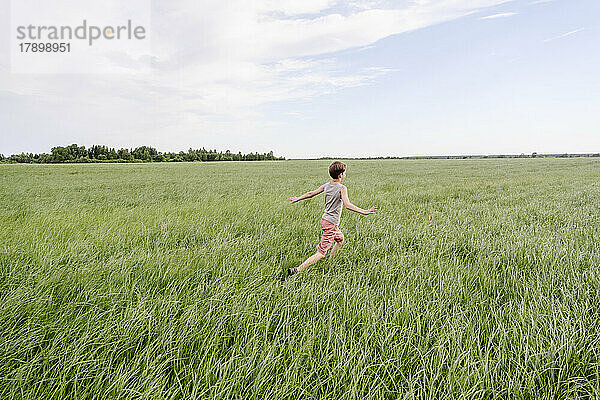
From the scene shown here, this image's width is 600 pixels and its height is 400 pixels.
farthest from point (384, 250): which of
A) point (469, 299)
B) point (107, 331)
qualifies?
point (107, 331)

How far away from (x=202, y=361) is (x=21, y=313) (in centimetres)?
155

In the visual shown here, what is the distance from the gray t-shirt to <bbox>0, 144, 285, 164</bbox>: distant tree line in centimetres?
9050

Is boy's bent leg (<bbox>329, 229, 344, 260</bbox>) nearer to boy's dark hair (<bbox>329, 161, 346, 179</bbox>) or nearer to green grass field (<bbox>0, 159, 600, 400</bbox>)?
green grass field (<bbox>0, 159, 600, 400</bbox>)

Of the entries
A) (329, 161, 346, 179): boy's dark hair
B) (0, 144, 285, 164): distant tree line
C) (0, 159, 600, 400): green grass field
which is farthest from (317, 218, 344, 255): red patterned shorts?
(0, 144, 285, 164): distant tree line

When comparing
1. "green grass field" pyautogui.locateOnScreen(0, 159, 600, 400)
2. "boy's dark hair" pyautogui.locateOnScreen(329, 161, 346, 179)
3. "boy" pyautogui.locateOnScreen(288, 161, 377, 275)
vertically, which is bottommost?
"green grass field" pyautogui.locateOnScreen(0, 159, 600, 400)

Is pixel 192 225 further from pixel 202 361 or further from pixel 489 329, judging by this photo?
pixel 489 329

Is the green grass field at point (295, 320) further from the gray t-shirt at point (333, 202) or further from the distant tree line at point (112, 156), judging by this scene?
the distant tree line at point (112, 156)

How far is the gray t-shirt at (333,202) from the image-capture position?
378 centimetres

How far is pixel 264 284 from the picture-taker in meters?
3.12

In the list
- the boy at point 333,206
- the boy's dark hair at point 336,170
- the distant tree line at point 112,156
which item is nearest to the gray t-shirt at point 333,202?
the boy at point 333,206

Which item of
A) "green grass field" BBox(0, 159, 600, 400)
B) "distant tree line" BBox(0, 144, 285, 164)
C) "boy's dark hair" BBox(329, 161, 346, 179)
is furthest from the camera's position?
"distant tree line" BBox(0, 144, 285, 164)

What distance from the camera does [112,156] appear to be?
89.8 meters

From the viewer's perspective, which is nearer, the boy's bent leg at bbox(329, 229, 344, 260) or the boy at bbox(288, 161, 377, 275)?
the boy at bbox(288, 161, 377, 275)

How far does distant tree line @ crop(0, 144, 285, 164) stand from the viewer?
259 ft
